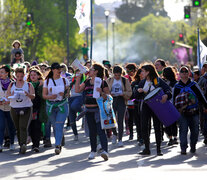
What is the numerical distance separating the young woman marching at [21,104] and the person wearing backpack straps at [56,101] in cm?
46

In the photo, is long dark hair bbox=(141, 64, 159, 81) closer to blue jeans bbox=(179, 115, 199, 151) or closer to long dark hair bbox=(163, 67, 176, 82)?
blue jeans bbox=(179, 115, 199, 151)

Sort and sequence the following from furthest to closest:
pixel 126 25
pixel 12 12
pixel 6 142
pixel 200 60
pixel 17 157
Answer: pixel 126 25 < pixel 12 12 < pixel 200 60 < pixel 6 142 < pixel 17 157

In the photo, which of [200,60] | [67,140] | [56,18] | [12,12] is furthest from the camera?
[56,18]

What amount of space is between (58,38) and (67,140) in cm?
4724

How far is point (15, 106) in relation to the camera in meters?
12.3

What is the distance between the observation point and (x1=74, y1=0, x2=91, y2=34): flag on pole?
14714 mm

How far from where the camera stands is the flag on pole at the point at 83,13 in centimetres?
1471

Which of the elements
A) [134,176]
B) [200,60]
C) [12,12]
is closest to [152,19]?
[12,12]

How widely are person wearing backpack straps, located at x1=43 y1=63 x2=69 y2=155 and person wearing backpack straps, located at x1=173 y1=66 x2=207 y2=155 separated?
223 centimetres

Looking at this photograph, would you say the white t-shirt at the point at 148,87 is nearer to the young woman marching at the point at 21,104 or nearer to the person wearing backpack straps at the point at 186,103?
the person wearing backpack straps at the point at 186,103

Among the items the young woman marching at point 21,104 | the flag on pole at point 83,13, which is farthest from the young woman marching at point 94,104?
the flag on pole at point 83,13

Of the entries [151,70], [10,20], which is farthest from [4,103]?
[10,20]

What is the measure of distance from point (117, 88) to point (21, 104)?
2.44 m

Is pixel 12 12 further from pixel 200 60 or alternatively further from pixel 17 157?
pixel 17 157
